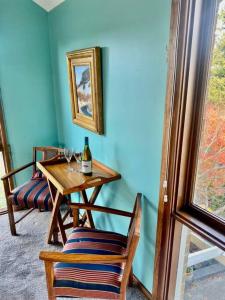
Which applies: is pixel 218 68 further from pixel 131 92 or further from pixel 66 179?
pixel 66 179

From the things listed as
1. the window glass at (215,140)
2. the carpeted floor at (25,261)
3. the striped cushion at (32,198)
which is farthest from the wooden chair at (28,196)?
the window glass at (215,140)

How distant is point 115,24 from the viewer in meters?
1.46

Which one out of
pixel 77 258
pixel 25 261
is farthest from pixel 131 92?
pixel 25 261

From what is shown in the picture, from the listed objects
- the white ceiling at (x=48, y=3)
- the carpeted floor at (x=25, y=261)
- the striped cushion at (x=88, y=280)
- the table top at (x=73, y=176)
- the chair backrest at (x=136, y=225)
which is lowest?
the carpeted floor at (x=25, y=261)

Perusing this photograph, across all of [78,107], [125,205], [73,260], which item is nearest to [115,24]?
[78,107]

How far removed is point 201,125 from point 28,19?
7.16ft

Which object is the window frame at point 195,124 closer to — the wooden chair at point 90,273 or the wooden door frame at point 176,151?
the wooden door frame at point 176,151

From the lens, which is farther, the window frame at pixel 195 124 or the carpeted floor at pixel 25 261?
the carpeted floor at pixel 25 261

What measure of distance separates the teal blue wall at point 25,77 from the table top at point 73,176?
80 cm

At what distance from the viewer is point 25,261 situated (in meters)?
2.01

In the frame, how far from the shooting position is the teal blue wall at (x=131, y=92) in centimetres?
123

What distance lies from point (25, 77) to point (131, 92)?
1.57 meters

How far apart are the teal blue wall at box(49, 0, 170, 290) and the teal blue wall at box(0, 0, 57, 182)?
1.70ft

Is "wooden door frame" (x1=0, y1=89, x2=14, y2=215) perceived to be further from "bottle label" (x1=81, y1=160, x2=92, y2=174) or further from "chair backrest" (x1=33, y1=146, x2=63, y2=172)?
"bottle label" (x1=81, y1=160, x2=92, y2=174)
